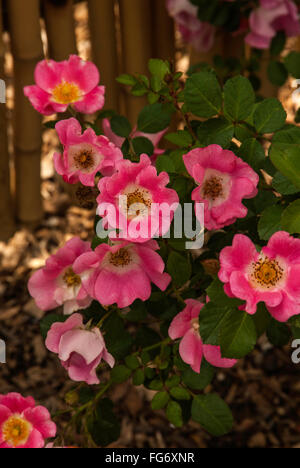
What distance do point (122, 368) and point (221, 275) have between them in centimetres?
34

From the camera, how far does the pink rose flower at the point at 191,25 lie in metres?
1.37

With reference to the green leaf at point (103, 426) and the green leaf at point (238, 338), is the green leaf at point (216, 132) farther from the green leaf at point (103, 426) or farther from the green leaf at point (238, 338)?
the green leaf at point (103, 426)

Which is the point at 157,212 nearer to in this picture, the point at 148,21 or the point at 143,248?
the point at 143,248

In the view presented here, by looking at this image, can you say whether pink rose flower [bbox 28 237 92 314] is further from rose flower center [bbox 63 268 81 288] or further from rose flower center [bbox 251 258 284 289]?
rose flower center [bbox 251 258 284 289]

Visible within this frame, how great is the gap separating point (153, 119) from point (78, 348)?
35cm

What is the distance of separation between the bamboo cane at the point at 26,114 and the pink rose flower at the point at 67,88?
0.54 metres

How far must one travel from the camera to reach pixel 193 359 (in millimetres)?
861

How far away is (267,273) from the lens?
28.2 inches

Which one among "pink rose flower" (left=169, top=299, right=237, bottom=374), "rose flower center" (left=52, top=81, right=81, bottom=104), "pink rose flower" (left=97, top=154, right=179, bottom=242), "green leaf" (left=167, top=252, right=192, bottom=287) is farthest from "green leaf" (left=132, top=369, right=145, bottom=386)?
"rose flower center" (left=52, top=81, right=81, bottom=104)

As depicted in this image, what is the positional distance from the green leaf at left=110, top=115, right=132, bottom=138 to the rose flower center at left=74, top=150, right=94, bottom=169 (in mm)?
126

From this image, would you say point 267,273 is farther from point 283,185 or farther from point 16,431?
point 16,431

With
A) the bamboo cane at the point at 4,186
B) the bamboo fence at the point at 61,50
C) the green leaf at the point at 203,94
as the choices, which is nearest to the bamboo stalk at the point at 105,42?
the bamboo fence at the point at 61,50

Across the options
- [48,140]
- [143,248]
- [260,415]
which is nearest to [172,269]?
[143,248]

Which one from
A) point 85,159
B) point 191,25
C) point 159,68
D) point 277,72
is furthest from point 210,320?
point 191,25
